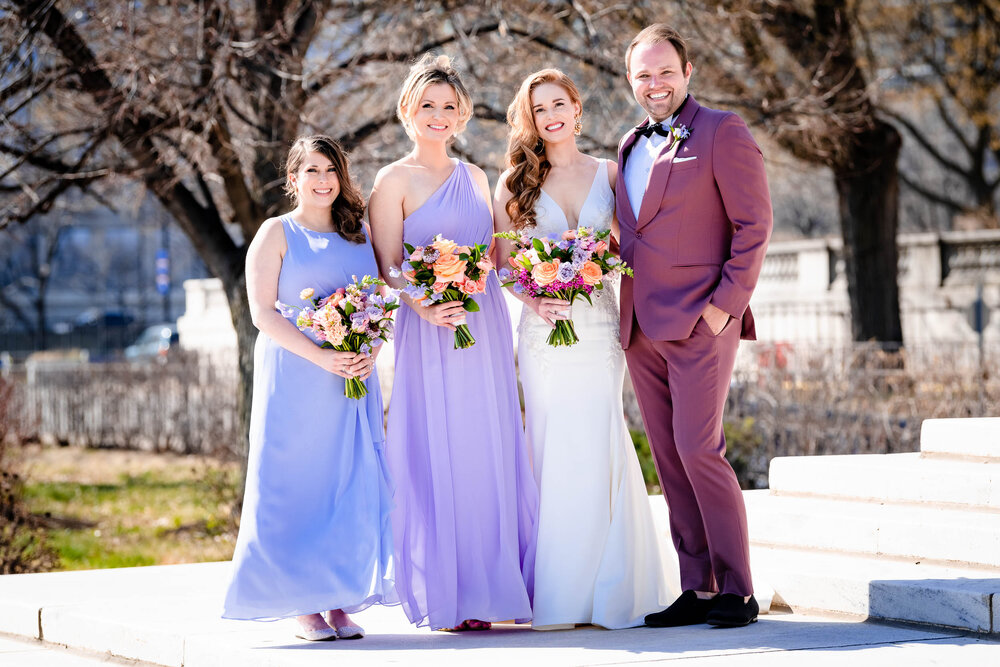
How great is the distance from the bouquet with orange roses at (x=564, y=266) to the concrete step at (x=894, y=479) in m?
2.18

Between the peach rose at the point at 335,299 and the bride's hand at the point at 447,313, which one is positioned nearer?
the peach rose at the point at 335,299

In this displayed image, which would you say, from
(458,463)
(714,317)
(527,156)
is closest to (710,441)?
(714,317)

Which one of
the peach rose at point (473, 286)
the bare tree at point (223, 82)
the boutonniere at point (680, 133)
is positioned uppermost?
the bare tree at point (223, 82)

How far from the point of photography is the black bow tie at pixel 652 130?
5477 millimetres

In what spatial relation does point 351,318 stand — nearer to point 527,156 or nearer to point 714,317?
point 527,156

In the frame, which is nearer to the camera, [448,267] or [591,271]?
[448,267]

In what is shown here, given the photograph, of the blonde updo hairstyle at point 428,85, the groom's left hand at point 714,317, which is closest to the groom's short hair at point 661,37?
the blonde updo hairstyle at point 428,85

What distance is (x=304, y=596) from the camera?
5.19 meters

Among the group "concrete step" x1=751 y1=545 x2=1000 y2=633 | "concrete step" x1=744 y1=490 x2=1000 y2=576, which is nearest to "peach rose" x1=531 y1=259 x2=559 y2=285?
"concrete step" x1=751 y1=545 x2=1000 y2=633

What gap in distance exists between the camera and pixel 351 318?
520 centimetres

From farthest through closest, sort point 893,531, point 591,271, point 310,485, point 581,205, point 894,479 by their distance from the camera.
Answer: point 894,479 < point 893,531 < point 581,205 < point 310,485 < point 591,271

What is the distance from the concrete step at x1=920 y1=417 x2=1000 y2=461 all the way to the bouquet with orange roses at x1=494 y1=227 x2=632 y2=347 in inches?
102

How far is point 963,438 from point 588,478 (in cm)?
252

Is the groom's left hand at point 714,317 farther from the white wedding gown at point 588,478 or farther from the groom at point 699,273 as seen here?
the white wedding gown at point 588,478
